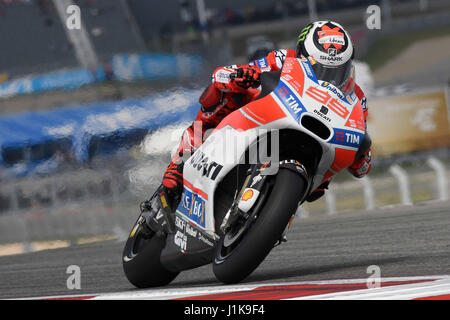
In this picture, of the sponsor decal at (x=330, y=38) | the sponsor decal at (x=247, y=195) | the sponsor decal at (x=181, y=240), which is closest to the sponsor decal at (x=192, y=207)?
the sponsor decal at (x=181, y=240)

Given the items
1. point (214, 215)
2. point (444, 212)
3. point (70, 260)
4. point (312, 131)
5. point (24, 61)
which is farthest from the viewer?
point (24, 61)

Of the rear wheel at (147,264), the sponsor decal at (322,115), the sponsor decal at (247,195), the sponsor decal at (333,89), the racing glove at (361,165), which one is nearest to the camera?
the sponsor decal at (247,195)

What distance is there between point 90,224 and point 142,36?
72.9 ft

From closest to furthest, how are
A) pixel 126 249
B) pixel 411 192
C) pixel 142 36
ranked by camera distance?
pixel 126 249 < pixel 411 192 < pixel 142 36

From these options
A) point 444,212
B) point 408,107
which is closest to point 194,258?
point 444,212

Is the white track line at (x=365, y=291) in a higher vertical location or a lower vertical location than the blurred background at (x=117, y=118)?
lower

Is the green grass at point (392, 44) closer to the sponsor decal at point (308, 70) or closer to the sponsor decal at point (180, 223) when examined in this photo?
the sponsor decal at point (180, 223)

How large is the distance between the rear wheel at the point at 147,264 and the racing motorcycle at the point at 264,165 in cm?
52

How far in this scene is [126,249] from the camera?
18.7 ft

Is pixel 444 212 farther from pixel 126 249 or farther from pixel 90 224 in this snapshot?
pixel 90 224

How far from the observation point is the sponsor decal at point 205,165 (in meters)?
4.56

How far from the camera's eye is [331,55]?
179 inches

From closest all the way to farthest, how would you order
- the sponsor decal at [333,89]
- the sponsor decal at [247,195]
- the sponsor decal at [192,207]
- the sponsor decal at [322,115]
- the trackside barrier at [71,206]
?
the sponsor decal at [247,195] → the sponsor decal at [322,115] → the sponsor decal at [333,89] → the sponsor decal at [192,207] → the trackside barrier at [71,206]

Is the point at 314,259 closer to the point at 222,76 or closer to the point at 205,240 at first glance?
the point at 205,240
